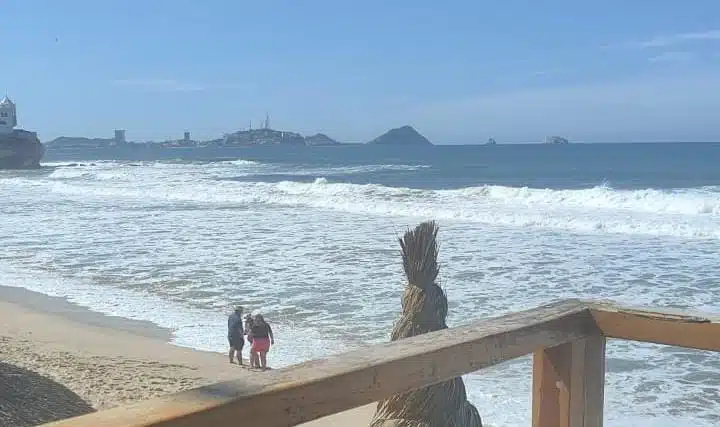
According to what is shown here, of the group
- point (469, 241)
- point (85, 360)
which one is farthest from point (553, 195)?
point (85, 360)

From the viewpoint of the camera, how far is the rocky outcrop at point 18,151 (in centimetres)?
7906

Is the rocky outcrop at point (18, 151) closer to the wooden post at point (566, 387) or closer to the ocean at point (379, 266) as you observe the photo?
the ocean at point (379, 266)

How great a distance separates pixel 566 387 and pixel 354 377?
846 millimetres

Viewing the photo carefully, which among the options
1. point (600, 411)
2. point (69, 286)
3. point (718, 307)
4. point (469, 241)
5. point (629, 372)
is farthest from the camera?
point (469, 241)

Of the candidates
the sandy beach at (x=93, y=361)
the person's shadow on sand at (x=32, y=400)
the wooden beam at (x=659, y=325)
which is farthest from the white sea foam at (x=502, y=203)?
the wooden beam at (x=659, y=325)

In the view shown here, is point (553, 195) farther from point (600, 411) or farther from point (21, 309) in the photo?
point (600, 411)

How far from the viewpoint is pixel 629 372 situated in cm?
850

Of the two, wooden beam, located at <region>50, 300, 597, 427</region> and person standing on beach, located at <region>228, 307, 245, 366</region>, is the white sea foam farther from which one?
wooden beam, located at <region>50, 300, 597, 427</region>

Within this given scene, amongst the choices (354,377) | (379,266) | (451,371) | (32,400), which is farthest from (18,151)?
(354,377)

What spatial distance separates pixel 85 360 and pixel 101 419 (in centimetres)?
841

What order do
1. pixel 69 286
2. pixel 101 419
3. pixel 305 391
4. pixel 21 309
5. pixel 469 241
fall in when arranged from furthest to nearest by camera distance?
pixel 469 241 < pixel 69 286 < pixel 21 309 < pixel 305 391 < pixel 101 419

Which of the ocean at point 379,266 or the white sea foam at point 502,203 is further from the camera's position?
the white sea foam at point 502,203

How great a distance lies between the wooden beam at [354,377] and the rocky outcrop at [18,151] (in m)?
84.4

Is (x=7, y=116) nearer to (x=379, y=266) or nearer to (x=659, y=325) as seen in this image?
(x=379, y=266)
